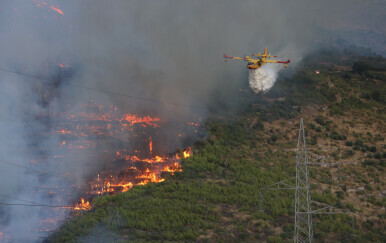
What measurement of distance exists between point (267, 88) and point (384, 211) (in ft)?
133

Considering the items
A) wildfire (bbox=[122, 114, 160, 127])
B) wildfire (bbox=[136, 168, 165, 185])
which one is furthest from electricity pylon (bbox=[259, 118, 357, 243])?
wildfire (bbox=[122, 114, 160, 127])

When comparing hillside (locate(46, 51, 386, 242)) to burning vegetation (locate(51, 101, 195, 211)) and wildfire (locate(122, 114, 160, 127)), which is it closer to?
burning vegetation (locate(51, 101, 195, 211))

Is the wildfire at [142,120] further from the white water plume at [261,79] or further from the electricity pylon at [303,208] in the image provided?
the electricity pylon at [303,208]

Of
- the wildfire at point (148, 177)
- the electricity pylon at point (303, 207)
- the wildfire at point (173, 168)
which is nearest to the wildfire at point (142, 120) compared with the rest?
the wildfire at point (173, 168)

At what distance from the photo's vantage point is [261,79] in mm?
90688

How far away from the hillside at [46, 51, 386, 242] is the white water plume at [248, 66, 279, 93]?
171 cm

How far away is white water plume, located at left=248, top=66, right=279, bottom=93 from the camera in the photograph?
294 ft

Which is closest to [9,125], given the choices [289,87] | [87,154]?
[87,154]

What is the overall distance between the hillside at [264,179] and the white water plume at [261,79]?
5.60 feet

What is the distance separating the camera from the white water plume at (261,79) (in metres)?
89.7

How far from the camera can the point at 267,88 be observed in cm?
9025

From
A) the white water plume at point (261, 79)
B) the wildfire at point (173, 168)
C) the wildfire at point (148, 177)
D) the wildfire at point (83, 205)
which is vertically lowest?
the wildfire at point (83, 205)

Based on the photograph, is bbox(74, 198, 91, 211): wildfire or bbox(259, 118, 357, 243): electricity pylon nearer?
bbox(259, 118, 357, 243): electricity pylon

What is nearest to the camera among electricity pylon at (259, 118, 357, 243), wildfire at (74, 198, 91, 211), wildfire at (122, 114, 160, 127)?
electricity pylon at (259, 118, 357, 243)
